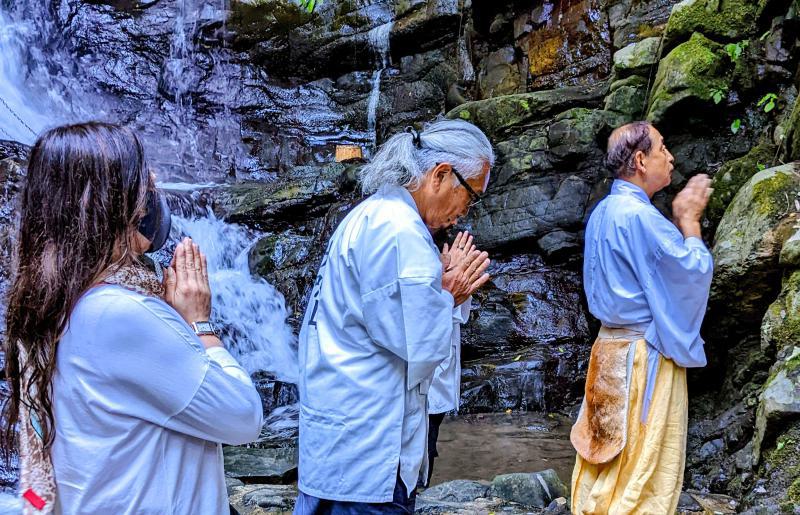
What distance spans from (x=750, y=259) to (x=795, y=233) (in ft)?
1.25

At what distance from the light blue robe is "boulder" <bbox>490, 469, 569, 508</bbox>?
1333 millimetres

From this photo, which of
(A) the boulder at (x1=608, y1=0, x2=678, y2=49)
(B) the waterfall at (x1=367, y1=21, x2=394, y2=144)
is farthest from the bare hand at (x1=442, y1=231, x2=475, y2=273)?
(B) the waterfall at (x1=367, y1=21, x2=394, y2=144)

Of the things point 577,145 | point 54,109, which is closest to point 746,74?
point 577,145

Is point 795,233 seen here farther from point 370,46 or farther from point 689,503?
point 370,46

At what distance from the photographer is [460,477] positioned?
A: 508 cm

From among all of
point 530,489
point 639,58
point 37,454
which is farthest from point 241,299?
point 37,454

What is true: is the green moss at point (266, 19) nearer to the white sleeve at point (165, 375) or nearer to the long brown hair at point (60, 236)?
the long brown hair at point (60, 236)

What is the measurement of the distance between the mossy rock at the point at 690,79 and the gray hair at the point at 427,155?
5442 millimetres

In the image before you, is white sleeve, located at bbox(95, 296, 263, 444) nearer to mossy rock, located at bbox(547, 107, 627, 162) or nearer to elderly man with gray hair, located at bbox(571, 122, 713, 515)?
elderly man with gray hair, located at bbox(571, 122, 713, 515)

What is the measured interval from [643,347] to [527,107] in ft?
22.9

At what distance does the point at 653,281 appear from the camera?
2.87m

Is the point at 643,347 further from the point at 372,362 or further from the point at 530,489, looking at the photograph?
the point at 372,362

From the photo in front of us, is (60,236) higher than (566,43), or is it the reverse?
(566,43)

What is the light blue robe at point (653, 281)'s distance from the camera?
9.21 ft
